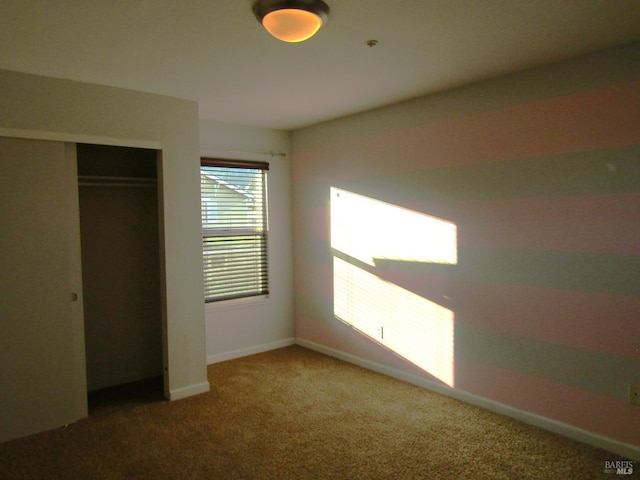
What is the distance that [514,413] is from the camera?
3217mm

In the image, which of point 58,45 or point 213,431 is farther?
point 213,431

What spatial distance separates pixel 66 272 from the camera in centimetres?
320

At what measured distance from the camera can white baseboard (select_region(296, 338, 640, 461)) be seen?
8.94 ft

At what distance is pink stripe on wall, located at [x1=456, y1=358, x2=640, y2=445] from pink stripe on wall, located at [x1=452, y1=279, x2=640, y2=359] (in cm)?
31

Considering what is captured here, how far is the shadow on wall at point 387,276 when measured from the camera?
3639 mm

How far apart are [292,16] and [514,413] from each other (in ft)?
9.75

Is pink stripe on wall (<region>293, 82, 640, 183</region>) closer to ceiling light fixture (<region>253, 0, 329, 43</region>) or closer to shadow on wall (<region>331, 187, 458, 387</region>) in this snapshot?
shadow on wall (<region>331, 187, 458, 387</region>)

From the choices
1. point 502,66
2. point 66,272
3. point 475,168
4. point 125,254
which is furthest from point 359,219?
point 66,272

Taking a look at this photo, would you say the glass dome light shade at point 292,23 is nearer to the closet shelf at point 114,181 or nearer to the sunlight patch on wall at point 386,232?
the sunlight patch on wall at point 386,232

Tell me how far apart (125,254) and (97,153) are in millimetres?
928

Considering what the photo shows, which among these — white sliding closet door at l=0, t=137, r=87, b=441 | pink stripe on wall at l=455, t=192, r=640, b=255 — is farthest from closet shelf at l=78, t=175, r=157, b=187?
pink stripe on wall at l=455, t=192, r=640, b=255

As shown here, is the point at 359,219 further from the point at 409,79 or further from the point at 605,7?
the point at 605,7

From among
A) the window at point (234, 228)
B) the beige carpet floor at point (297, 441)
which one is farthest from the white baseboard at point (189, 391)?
the window at point (234, 228)

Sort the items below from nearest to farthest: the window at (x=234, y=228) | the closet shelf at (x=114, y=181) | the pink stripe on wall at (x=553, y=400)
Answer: the pink stripe on wall at (x=553, y=400)
the closet shelf at (x=114, y=181)
the window at (x=234, y=228)
